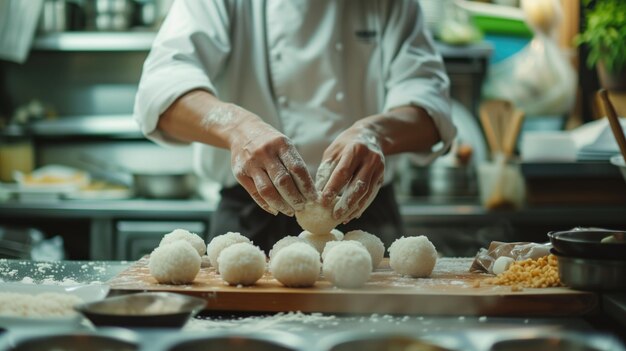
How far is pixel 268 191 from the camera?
2.07 m

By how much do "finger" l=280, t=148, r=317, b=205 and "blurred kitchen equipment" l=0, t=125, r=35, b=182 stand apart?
2.96 metres

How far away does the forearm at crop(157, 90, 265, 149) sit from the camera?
2.28 meters

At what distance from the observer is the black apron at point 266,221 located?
2.72 m

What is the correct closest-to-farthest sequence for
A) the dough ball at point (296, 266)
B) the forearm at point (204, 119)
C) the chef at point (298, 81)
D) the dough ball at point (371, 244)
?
the dough ball at point (296, 266) < the dough ball at point (371, 244) < the forearm at point (204, 119) < the chef at point (298, 81)

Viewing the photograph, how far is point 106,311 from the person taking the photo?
4.84 feet

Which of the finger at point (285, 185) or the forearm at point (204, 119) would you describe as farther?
the forearm at point (204, 119)

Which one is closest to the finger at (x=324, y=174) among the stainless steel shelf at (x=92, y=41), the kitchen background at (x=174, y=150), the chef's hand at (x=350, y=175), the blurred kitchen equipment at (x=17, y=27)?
the chef's hand at (x=350, y=175)

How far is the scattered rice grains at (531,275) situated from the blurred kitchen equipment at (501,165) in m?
1.88

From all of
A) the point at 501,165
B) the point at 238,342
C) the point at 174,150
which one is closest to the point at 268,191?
the point at 238,342

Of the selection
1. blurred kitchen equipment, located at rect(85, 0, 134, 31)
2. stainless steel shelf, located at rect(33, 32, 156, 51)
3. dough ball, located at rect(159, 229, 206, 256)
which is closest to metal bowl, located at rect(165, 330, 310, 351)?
Answer: dough ball, located at rect(159, 229, 206, 256)

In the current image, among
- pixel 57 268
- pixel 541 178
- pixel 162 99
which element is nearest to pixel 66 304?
pixel 57 268

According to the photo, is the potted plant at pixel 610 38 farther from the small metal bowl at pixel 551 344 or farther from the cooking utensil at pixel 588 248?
the small metal bowl at pixel 551 344

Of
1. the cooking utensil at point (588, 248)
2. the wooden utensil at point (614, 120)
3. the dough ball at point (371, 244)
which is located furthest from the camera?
the dough ball at point (371, 244)

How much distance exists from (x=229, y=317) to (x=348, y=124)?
1.14m
